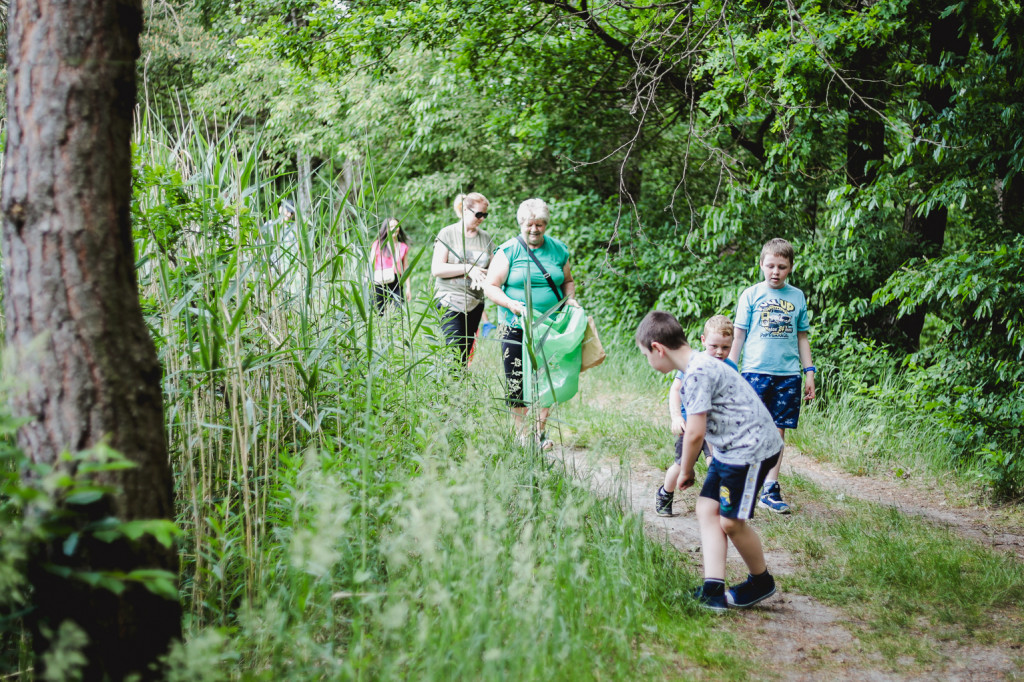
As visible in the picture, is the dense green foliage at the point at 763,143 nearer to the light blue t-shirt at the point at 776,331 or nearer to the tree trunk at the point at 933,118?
the tree trunk at the point at 933,118

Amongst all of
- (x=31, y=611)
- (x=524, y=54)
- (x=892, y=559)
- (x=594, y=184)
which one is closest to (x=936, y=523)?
(x=892, y=559)

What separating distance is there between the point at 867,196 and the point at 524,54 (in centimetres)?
451

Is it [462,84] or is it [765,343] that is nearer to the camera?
[765,343]

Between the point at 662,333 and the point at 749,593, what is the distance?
3.90 ft

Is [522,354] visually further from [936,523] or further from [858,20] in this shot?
[858,20]

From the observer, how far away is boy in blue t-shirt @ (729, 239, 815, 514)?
4.80 m

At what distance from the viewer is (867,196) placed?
245 inches

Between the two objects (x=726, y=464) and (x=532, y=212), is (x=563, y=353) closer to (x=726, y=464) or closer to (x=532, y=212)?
(x=532, y=212)

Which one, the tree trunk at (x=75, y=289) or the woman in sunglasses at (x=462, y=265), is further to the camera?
the woman in sunglasses at (x=462, y=265)

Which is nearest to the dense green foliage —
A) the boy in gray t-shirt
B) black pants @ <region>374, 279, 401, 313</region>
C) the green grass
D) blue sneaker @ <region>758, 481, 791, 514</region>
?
the green grass

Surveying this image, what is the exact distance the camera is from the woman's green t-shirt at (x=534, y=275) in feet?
17.6

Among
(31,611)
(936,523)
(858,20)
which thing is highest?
(858,20)

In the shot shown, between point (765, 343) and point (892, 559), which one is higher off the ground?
point (765, 343)

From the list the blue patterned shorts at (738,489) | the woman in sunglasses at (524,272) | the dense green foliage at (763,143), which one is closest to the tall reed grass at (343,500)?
the blue patterned shorts at (738,489)
